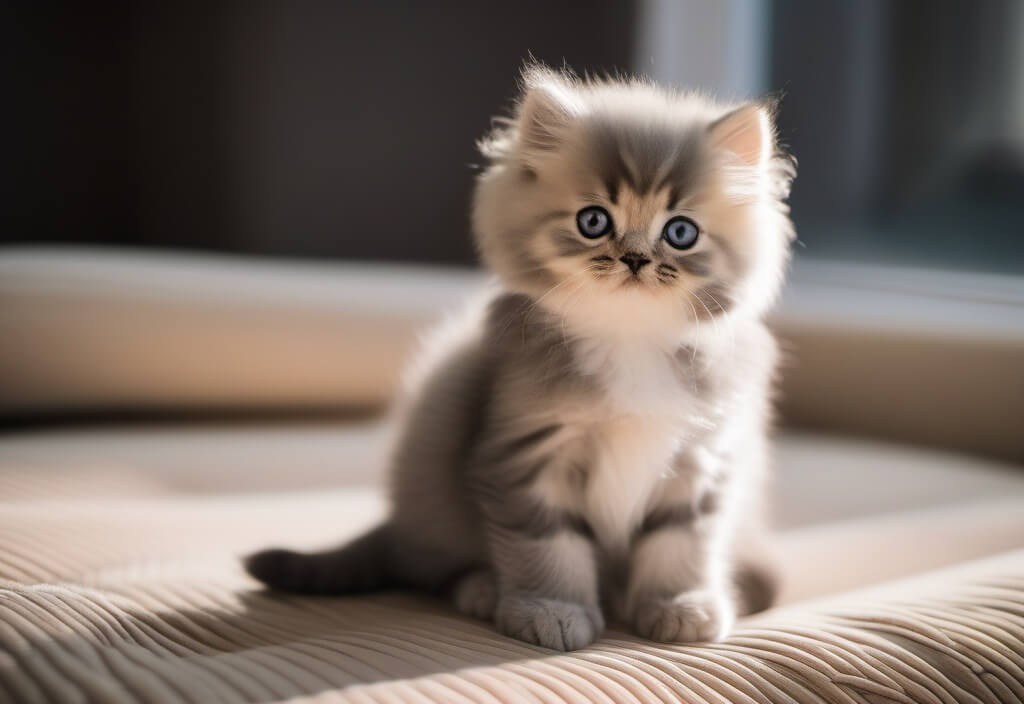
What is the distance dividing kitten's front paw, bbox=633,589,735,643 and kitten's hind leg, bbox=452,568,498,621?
168mm

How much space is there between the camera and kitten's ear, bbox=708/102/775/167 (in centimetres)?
110

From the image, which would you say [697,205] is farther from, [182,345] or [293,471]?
[182,345]

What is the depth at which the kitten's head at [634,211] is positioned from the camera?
3.43ft

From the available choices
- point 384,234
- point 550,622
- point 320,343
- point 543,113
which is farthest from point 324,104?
point 550,622

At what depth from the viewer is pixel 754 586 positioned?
125cm

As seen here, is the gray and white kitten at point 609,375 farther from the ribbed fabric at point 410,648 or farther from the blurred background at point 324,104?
the blurred background at point 324,104

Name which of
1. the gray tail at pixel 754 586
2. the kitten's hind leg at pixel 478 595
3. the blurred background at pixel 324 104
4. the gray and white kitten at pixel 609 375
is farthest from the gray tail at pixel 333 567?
the blurred background at pixel 324 104

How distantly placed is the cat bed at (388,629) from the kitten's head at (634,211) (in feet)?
1.19

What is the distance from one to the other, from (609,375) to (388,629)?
0.36m

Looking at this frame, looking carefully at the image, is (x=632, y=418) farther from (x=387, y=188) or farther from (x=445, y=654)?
(x=387, y=188)

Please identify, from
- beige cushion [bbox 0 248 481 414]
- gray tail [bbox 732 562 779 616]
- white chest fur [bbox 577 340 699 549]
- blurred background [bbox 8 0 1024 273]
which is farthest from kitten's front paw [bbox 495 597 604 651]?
blurred background [bbox 8 0 1024 273]

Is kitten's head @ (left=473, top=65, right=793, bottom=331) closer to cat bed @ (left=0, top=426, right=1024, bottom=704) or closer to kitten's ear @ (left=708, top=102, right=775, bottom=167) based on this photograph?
kitten's ear @ (left=708, top=102, right=775, bottom=167)

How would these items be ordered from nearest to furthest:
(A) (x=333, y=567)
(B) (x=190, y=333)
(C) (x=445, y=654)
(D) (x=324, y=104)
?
(C) (x=445, y=654) < (A) (x=333, y=567) < (B) (x=190, y=333) < (D) (x=324, y=104)

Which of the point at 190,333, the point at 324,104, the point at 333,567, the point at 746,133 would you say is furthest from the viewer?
the point at 324,104
